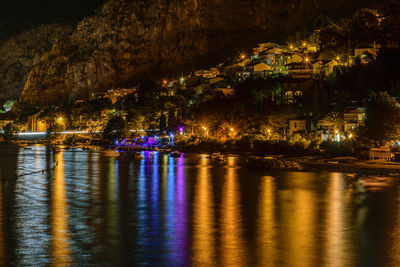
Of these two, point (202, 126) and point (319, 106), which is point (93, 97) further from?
point (319, 106)

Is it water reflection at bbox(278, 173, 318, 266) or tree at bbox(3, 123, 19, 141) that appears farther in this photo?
tree at bbox(3, 123, 19, 141)

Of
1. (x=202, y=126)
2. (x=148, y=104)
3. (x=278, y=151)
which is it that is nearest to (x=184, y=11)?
(x=148, y=104)

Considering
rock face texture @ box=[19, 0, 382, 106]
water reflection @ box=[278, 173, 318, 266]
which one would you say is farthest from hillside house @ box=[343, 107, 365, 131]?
rock face texture @ box=[19, 0, 382, 106]

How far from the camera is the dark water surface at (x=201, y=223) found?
1140cm

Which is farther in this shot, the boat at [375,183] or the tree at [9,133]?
the tree at [9,133]

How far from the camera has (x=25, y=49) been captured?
189750 mm

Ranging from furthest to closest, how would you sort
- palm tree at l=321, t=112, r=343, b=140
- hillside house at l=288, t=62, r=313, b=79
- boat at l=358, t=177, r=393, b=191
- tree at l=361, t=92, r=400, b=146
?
hillside house at l=288, t=62, r=313, b=79
palm tree at l=321, t=112, r=343, b=140
tree at l=361, t=92, r=400, b=146
boat at l=358, t=177, r=393, b=191

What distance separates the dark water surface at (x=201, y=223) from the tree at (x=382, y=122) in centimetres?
1017

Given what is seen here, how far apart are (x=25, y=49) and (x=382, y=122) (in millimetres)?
180948

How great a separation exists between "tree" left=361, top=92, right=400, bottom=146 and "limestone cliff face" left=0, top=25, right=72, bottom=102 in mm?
169626

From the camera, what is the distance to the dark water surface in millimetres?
11398

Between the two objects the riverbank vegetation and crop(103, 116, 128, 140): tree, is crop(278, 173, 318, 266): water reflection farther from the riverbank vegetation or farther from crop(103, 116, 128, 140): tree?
crop(103, 116, 128, 140): tree

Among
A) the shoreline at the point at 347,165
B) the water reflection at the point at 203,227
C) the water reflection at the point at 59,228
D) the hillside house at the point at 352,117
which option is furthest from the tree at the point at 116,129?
the water reflection at the point at 203,227

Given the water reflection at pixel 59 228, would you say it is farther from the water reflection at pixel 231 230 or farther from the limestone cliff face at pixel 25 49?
the limestone cliff face at pixel 25 49
